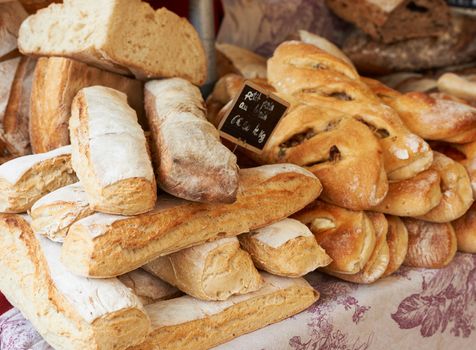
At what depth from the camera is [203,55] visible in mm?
1916

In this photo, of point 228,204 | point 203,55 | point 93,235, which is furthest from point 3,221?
point 203,55

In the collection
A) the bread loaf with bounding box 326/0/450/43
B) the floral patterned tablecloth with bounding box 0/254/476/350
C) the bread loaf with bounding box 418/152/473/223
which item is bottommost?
the floral patterned tablecloth with bounding box 0/254/476/350

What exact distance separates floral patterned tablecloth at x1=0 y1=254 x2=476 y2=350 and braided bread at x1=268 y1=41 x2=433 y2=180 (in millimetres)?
317

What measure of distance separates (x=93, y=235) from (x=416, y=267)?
986 millimetres

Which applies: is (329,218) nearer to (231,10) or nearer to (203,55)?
(203,55)

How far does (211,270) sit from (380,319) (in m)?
0.55

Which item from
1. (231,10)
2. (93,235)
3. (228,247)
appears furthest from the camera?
(231,10)

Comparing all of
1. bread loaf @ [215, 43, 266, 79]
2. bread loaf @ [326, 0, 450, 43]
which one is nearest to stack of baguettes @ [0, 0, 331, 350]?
bread loaf @ [215, 43, 266, 79]

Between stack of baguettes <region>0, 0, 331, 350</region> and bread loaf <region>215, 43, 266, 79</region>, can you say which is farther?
bread loaf <region>215, 43, 266, 79</region>

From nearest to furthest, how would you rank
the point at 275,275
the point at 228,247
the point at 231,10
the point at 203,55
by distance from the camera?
1. the point at 228,247
2. the point at 275,275
3. the point at 203,55
4. the point at 231,10

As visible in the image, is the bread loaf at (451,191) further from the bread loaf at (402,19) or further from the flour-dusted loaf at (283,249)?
the bread loaf at (402,19)

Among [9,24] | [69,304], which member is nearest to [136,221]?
[69,304]

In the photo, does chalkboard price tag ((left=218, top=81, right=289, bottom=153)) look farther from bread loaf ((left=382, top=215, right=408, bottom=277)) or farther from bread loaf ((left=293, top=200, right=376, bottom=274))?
bread loaf ((left=382, top=215, right=408, bottom=277))

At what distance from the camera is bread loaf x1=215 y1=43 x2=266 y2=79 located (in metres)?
2.32
